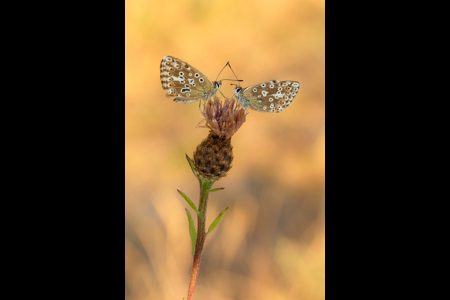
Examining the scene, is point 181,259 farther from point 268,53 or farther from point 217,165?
point 268,53

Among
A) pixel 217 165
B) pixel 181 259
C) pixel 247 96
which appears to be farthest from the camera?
pixel 181 259

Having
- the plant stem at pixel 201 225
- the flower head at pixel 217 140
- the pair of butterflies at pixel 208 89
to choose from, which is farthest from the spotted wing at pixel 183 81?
the plant stem at pixel 201 225

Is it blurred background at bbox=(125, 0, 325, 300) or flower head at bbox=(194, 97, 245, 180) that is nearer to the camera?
flower head at bbox=(194, 97, 245, 180)

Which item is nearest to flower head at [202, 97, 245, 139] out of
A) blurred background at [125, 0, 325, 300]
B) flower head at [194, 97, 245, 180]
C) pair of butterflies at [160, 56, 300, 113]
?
flower head at [194, 97, 245, 180]

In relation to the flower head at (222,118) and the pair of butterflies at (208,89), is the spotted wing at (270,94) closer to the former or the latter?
the pair of butterflies at (208,89)

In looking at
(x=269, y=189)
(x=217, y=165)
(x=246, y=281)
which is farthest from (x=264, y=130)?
(x=246, y=281)

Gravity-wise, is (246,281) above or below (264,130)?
below

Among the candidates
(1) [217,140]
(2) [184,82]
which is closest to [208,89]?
(2) [184,82]

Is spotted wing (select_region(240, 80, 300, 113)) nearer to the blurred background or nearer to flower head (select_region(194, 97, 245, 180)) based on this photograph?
flower head (select_region(194, 97, 245, 180))
